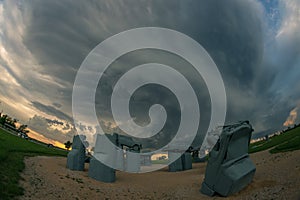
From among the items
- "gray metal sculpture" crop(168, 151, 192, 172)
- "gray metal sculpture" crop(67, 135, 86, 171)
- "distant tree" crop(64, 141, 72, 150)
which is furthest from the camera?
"distant tree" crop(64, 141, 72, 150)

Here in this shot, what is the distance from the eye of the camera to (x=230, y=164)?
15805mm

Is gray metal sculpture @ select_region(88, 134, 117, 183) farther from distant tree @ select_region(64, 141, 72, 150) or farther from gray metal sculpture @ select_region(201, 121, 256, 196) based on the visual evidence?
distant tree @ select_region(64, 141, 72, 150)

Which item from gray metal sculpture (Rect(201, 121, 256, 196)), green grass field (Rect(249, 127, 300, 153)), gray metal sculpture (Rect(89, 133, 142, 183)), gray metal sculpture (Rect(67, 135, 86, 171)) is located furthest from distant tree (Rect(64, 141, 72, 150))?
gray metal sculpture (Rect(201, 121, 256, 196))

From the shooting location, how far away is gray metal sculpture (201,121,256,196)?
15172 millimetres

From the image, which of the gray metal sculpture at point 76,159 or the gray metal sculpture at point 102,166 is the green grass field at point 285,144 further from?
the gray metal sculpture at point 76,159

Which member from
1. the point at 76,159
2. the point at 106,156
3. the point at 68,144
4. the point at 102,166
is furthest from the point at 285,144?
A: the point at 68,144

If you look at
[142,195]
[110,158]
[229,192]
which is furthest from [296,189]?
[110,158]

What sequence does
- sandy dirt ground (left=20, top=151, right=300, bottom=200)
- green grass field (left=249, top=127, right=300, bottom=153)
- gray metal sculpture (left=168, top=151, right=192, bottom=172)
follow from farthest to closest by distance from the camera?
gray metal sculpture (left=168, top=151, right=192, bottom=172), green grass field (left=249, top=127, right=300, bottom=153), sandy dirt ground (left=20, top=151, right=300, bottom=200)

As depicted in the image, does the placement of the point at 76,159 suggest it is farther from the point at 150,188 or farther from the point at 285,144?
the point at 285,144

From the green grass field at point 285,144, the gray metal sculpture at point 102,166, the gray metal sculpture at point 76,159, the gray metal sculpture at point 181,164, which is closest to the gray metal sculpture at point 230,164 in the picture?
the gray metal sculpture at point 102,166

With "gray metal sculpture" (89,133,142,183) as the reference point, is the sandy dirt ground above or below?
below

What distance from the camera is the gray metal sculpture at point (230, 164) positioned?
1517 cm

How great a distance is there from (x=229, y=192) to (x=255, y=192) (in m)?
1.61

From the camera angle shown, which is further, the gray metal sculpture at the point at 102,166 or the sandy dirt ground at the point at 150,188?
the gray metal sculpture at the point at 102,166
